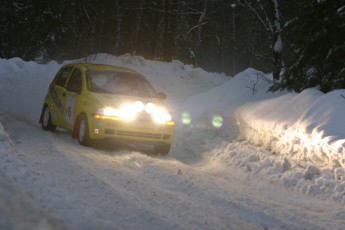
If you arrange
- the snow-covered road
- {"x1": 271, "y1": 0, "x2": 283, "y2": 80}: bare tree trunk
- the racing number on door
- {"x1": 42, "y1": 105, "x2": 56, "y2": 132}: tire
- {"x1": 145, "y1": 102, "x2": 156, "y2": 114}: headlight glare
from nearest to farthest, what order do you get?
the snow-covered road
{"x1": 145, "y1": 102, "x2": 156, "y2": 114}: headlight glare
the racing number on door
{"x1": 42, "y1": 105, "x2": 56, "y2": 132}: tire
{"x1": 271, "y1": 0, "x2": 283, "y2": 80}: bare tree trunk

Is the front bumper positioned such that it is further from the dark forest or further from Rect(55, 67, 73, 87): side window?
the dark forest

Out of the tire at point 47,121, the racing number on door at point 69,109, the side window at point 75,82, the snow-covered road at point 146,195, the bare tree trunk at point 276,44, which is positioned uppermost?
the bare tree trunk at point 276,44

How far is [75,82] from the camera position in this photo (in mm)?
10773

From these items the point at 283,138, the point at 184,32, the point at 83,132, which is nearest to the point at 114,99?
the point at 83,132

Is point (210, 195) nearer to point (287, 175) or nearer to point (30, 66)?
point (287, 175)

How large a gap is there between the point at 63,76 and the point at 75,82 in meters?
1.10

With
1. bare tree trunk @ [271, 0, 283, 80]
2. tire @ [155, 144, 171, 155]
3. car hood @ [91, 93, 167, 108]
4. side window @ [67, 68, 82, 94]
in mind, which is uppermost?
bare tree trunk @ [271, 0, 283, 80]

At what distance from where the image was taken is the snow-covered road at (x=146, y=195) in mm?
4934

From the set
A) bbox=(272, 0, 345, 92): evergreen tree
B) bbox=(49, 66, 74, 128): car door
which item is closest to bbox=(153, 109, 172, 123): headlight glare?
bbox=(49, 66, 74, 128): car door

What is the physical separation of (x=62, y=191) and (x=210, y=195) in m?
2.02

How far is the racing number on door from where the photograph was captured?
1033cm

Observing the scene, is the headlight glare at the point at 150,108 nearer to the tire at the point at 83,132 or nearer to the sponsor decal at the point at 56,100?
the tire at the point at 83,132

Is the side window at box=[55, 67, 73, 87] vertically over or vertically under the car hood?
over

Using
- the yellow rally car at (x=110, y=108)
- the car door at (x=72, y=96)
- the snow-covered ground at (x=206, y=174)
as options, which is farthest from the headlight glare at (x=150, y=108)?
the car door at (x=72, y=96)
